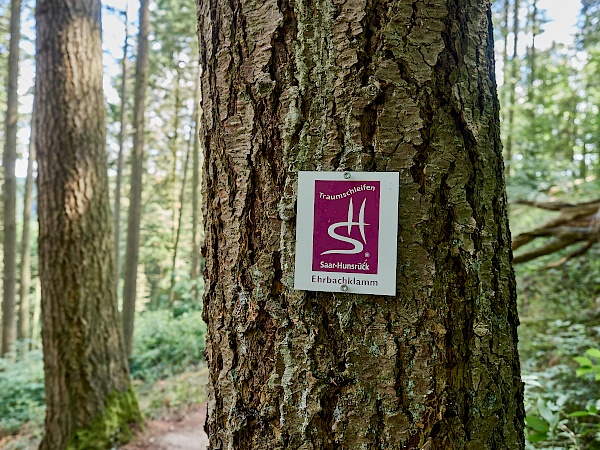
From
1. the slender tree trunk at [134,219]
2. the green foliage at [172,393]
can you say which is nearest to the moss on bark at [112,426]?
the green foliage at [172,393]

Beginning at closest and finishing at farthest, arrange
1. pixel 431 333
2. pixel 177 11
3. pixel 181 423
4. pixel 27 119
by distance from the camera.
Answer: pixel 431 333, pixel 181 423, pixel 177 11, pixel 27 119

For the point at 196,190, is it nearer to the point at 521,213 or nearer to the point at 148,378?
the point at 148,378

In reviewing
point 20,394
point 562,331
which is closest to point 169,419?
point 20,394

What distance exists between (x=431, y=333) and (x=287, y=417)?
33cm

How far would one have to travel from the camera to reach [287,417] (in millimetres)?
856

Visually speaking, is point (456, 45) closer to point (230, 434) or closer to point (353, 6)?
point (353, 6)

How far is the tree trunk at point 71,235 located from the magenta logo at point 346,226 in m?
3.53

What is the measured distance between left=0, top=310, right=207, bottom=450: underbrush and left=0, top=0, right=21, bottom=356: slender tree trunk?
2.93ft

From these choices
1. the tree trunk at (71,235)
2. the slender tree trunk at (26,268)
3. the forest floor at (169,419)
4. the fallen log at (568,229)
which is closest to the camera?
the tree trunk at (71,235)

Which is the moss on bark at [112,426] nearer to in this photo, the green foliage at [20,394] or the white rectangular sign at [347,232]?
the green foliage at [20,394]

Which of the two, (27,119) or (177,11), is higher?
(177,11)

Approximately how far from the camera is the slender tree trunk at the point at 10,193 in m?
9.45

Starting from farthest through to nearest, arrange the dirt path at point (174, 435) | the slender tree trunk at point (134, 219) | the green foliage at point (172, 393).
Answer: the slender tree trunk at point (134, 219) < the green foliage at point (172, 393) < the dirt path at point (174, 435)

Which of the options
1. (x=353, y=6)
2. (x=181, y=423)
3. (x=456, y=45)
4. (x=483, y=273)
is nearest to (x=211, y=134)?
(x=353, y=6)
